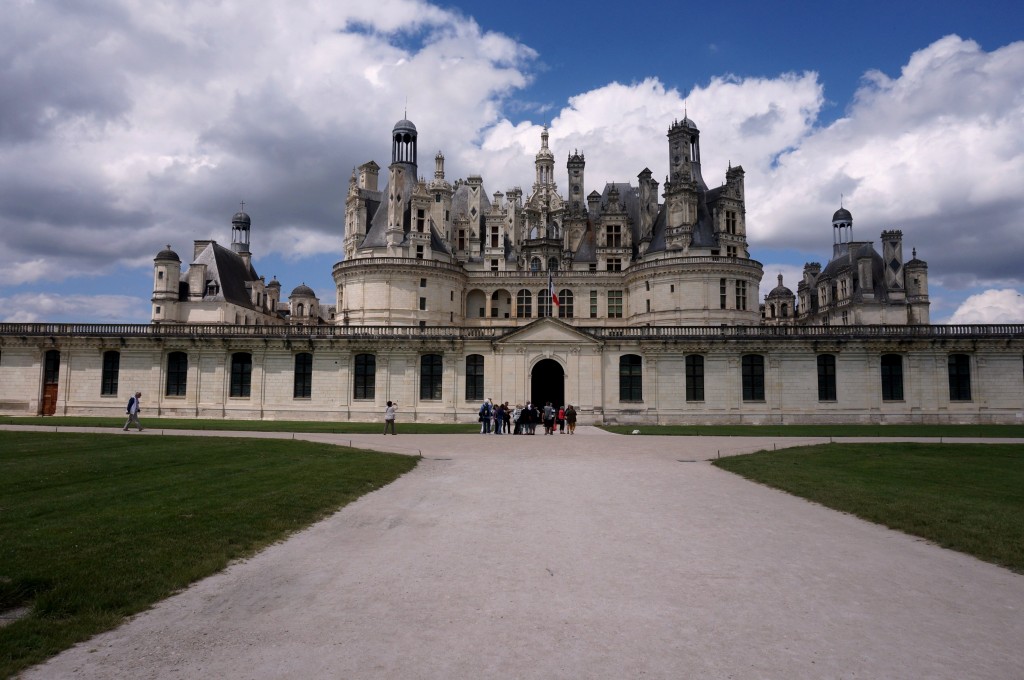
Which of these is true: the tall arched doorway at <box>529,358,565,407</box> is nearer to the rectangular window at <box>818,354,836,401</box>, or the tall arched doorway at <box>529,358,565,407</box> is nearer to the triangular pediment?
the triangular pediment

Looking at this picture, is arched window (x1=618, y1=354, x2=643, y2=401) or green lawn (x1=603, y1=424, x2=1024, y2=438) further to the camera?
arched window (x1=618, y1=354, x2=643, y2=401)

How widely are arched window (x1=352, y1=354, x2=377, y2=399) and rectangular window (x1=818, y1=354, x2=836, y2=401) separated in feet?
99.5

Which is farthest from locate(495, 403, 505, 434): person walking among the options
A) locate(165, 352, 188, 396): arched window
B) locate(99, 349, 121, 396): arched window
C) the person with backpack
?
locate(99, 349, 121, 396): arched window

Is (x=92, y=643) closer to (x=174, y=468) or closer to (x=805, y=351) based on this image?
(x=174, y=468)

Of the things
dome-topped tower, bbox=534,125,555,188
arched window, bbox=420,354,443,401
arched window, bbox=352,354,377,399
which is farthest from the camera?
dome-topped tower, bbox=534,125,555,188

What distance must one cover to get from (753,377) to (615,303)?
67.7 feet

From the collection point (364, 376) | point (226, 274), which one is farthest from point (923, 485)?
point (226, 274)

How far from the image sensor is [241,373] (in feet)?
144

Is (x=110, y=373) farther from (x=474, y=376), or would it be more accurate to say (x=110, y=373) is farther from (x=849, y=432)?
(x=849, y=432)

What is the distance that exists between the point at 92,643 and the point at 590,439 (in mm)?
24988

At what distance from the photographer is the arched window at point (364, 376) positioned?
4319 cm

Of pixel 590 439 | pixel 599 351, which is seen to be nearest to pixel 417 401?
pixel 599 351

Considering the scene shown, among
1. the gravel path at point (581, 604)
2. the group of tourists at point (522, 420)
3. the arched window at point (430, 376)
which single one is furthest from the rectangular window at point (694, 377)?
the gravel path at point (581, 604)

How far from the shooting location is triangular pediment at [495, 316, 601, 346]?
1661 inches
